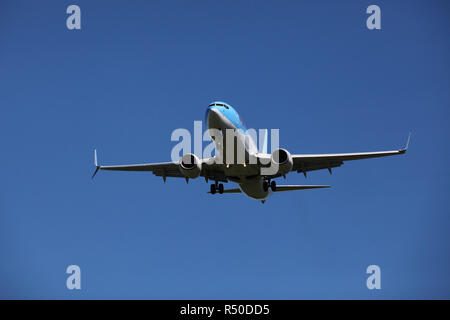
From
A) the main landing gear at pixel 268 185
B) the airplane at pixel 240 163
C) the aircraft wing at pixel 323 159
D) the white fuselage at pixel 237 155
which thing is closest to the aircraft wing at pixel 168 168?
the airplane at pixel 240 163

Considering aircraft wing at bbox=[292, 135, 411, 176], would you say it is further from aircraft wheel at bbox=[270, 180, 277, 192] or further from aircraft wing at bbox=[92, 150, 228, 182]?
aircraft wing at bbox=[92, 150, 228, 182]

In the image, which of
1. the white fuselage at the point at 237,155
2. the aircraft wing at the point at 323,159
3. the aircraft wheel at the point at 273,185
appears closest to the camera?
the white fuselage at the point at 237,155

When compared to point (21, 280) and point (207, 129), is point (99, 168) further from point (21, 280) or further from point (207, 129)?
point (21, 280)

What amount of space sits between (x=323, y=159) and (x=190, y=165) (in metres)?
10.7

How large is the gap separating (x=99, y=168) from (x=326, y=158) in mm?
18582

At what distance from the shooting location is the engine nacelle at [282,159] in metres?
40.2

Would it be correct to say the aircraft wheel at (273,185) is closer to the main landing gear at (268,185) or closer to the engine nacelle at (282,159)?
the main landing gear at (268,185)

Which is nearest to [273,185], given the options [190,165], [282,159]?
[282,159]

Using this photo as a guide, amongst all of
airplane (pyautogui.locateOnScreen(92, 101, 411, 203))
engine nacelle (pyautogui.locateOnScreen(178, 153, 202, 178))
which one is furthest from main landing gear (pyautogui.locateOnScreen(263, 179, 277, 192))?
engine nacelle (pyautogui.locateOnScreen(178, 153, 202, 178))

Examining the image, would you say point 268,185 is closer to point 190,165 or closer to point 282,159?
point 282,159

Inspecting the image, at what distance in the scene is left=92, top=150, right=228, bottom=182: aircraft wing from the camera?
141 feet

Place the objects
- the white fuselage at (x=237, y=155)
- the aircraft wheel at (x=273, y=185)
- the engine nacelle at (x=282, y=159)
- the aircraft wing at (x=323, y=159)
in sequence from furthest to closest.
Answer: the aircraft wheel at (x=273, y=185) → the aircraft wing at (x=323, y=159) → the engine nacelle at (x=282, y=159) → the white fuselage at (x=237, y=155)

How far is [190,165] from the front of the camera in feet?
135
